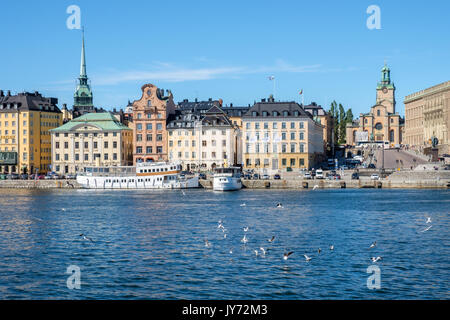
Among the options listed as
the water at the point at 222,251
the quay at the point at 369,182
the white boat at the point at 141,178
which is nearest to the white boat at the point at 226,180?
the quay at the point at 369,182

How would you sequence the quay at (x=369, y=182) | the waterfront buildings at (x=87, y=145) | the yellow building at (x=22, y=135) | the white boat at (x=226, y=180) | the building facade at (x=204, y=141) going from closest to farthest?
the white boat at (x=226, y=180), the quay at (x=369, y=182), the building facade at (x=204, y=141), the waterfront buildings at (x=87, y=145), the yellow building at (x=22, y=135)

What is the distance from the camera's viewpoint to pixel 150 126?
15325 centimetres

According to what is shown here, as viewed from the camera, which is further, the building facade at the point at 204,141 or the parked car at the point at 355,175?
the building facade at the point at 204,141

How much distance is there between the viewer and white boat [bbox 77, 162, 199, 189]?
126 metres

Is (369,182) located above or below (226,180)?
below

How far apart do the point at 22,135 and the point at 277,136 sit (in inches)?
2523

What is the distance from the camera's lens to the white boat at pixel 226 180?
116 meters

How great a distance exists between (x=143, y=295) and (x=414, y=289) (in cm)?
1313

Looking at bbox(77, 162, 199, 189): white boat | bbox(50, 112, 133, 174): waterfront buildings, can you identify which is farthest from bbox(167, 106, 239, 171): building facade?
bbox(77, 162, 199, 189): white boat

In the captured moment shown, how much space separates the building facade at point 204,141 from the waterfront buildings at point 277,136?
16.9 ft

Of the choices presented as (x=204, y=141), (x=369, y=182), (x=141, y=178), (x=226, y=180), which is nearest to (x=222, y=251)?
(x=226, y=180)

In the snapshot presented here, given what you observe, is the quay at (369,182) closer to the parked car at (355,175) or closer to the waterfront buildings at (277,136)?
the parked car at (355,175)

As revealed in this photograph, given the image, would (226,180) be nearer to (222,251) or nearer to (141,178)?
(141,178)
